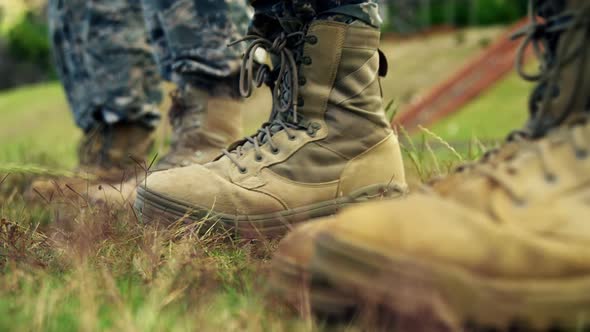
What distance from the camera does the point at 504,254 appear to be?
3.04 feet

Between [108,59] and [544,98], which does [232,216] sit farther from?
[108,59]

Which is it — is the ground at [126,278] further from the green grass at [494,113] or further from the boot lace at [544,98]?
the green grass at [494,113]

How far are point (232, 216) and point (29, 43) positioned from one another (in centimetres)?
3225

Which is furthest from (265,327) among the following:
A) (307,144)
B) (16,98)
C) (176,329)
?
(16,98)

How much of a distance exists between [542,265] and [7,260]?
3.22 ft

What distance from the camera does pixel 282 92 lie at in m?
1.79

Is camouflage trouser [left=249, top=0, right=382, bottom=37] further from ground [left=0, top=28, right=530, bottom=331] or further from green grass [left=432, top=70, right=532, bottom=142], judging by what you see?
green grass [left=432, top=70, right=532, bottom=142]

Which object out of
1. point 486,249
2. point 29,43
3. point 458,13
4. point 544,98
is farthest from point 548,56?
point 29,43

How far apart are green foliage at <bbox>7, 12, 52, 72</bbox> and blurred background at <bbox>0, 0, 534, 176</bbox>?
1150cm

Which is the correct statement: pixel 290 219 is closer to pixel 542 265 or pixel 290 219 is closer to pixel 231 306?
pixel 231 306

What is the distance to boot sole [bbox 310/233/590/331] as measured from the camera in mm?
891

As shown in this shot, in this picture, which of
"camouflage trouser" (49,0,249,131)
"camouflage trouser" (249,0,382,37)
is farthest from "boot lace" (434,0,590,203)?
"camouflage trouser" (49,0,249,131)

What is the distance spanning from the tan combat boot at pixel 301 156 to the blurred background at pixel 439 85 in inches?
238

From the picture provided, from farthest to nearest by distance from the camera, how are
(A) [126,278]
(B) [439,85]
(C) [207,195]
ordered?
(B) [439,85]
(C) [207,195]
(A) [126,278]
